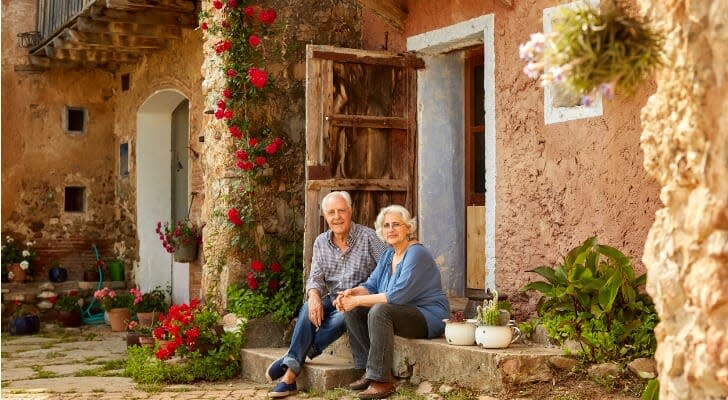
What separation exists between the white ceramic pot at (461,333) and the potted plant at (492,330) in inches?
2.5

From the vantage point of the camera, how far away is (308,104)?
26.0 feet

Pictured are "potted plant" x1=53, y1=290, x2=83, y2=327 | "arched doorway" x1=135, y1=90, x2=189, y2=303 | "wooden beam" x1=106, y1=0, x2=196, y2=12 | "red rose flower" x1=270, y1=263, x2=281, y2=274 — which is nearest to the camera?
"red rose flower" x1=270, y1=263, x2=281, y2=274

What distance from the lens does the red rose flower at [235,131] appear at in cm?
853

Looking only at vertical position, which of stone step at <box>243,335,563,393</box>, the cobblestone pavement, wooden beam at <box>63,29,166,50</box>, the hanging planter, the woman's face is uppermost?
Result: wooden beam at <box>63,29,166,50</box>

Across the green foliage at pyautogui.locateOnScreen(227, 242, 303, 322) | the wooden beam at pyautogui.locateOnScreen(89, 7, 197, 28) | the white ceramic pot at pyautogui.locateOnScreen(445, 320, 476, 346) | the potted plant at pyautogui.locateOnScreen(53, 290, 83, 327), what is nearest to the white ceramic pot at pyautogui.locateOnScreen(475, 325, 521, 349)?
the white ceramic pot at pyautogui.locateOnScreen(445, 320, 476, 346)

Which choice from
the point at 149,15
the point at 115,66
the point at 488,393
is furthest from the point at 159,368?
the point at 115,66

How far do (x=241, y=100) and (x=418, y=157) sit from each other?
1.64 metres

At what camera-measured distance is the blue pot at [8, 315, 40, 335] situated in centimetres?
1204

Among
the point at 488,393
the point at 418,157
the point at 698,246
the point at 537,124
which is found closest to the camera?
the point at 698,246

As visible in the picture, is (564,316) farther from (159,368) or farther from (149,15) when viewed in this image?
(149,15)

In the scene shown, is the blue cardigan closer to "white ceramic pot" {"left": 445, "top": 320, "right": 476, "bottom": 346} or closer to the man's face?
"white ceramic pot" {"left": 445, "top": 320, "right": 476, "bottom": 346}

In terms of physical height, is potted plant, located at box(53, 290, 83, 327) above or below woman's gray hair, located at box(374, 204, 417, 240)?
below

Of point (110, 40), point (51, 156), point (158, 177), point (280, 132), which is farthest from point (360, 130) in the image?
point (51, 156)

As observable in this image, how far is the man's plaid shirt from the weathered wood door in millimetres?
589
